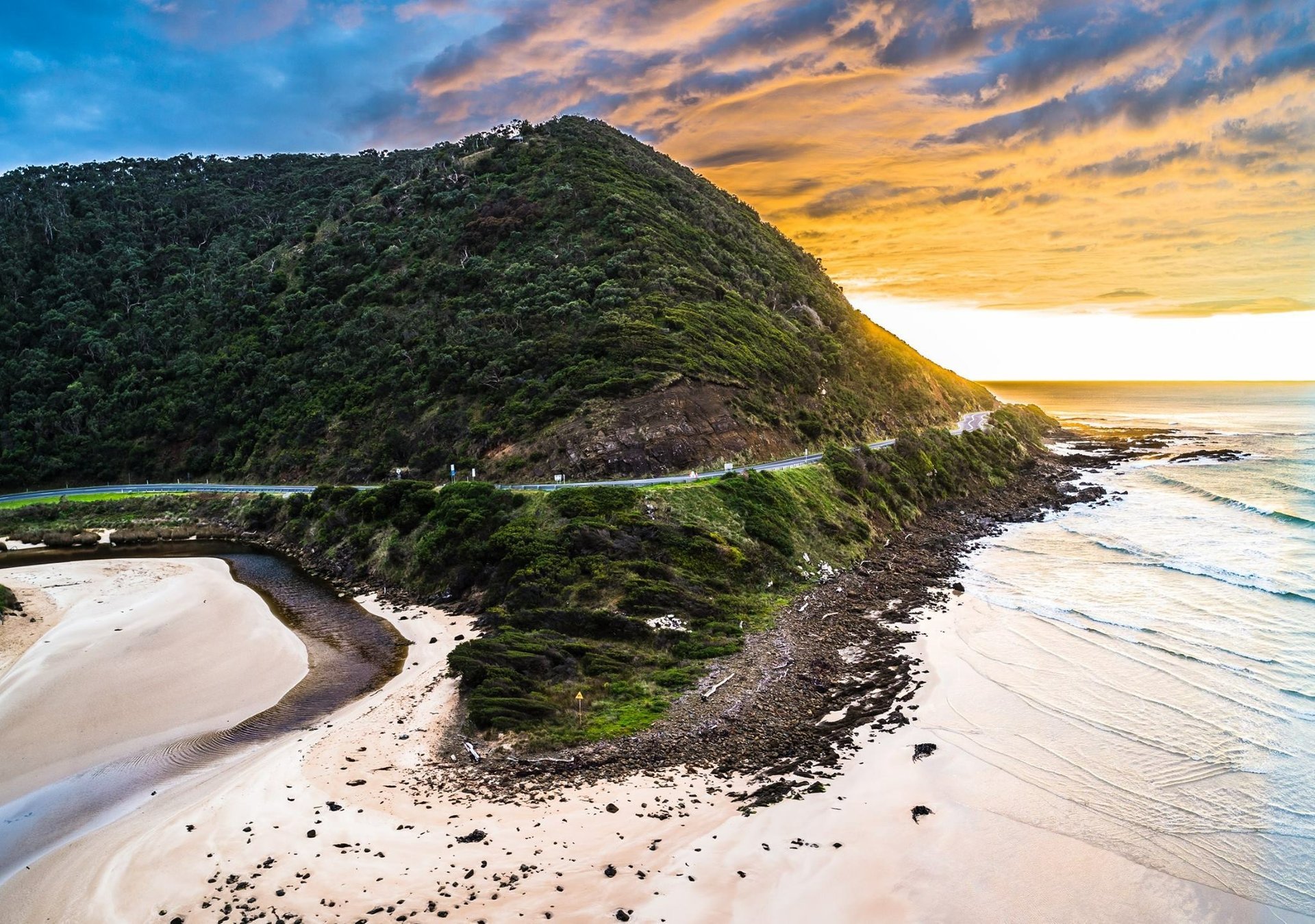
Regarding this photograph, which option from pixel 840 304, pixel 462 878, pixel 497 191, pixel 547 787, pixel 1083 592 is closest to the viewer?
pixel 462 878

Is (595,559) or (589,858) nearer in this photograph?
(589,858)

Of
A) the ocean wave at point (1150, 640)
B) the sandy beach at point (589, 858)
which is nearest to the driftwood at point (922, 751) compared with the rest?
the sandy beach at point (589, 858)

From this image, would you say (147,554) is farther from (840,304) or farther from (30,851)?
(840,304)

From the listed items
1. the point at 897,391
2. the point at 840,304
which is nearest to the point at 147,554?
the point at 897,391

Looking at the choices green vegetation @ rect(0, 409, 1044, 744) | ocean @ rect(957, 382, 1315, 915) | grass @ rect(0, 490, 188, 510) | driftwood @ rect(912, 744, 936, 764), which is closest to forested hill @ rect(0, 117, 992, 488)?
grass @ rect(0, 490, 188, 510)

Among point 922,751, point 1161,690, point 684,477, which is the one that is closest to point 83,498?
point 684,477

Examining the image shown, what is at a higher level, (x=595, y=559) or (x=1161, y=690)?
(x=595, y=559)

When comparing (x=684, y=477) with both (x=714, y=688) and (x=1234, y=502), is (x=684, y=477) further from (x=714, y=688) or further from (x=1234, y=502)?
(x=1234, y=502)
